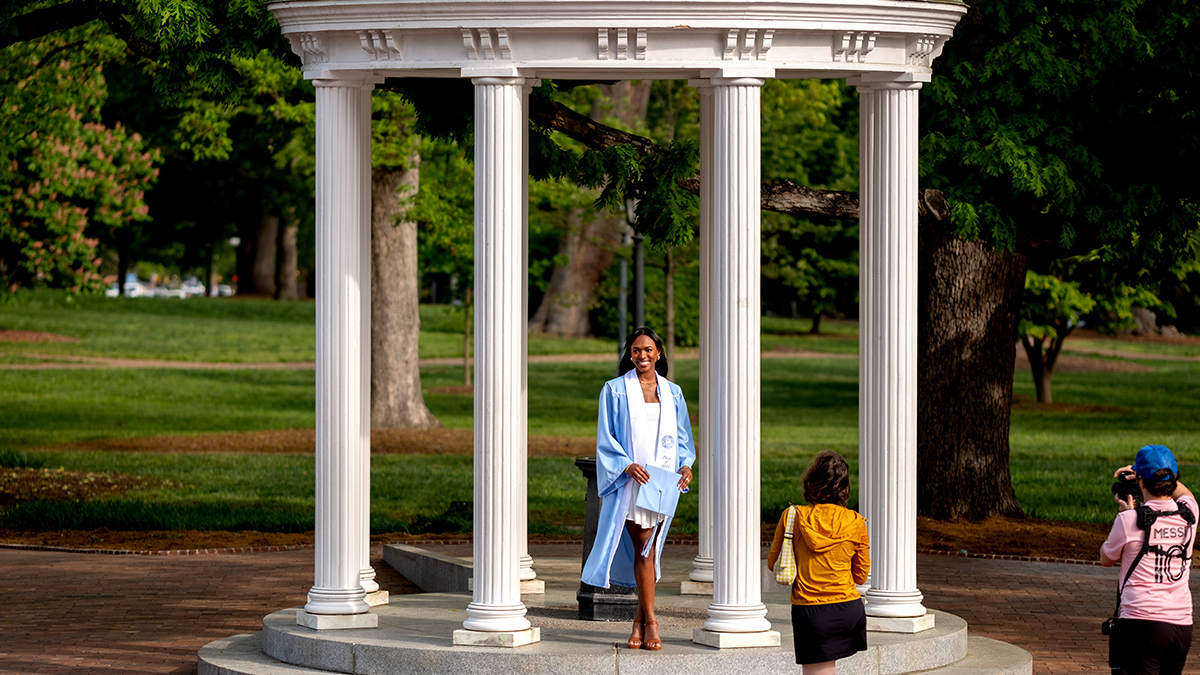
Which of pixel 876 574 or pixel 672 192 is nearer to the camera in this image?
pixel 876 574

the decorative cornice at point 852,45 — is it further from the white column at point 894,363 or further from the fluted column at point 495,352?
the fluted column at point 495,352

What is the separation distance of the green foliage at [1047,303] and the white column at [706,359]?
16703mm

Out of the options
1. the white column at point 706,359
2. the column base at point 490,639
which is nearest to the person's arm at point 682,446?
the column base at point 490,639

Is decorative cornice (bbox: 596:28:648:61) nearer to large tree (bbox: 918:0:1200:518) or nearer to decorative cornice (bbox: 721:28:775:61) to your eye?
decorative cornice (bbox: 721:28:775:61)

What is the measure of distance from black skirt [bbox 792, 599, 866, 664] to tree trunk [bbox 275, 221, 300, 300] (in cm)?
5569

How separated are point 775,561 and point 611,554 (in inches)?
83.9

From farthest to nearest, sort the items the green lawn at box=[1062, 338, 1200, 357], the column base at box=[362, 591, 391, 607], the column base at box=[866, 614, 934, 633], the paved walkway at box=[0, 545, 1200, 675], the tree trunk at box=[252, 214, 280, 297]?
1. the tree trunk at box=[252, 214, 280, 297]
2. the green lawn at box=[1062, 338, 1200, 357]
3. the paved walkway at box=[0, 545, 1200, 675]
4. the column base at box=[362, 591, 391, 607]
5. the column base at box=[866, 614, 934, 633]

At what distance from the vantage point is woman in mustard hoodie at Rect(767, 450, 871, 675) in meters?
7.06

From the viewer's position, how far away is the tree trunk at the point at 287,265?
6144 centimetres

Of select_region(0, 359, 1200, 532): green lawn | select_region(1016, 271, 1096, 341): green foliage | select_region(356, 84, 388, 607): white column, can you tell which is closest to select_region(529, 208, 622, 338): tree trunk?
select_region(0, 359, 1200, 532): green lawn

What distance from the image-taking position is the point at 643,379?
9016 millimetres

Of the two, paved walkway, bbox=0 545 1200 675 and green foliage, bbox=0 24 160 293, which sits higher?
green foliage, bbox=0 24 160 293

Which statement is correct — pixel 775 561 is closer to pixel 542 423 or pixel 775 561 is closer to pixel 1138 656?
pixel 1138 656

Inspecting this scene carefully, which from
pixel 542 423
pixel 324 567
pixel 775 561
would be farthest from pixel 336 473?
pixel 542 423
